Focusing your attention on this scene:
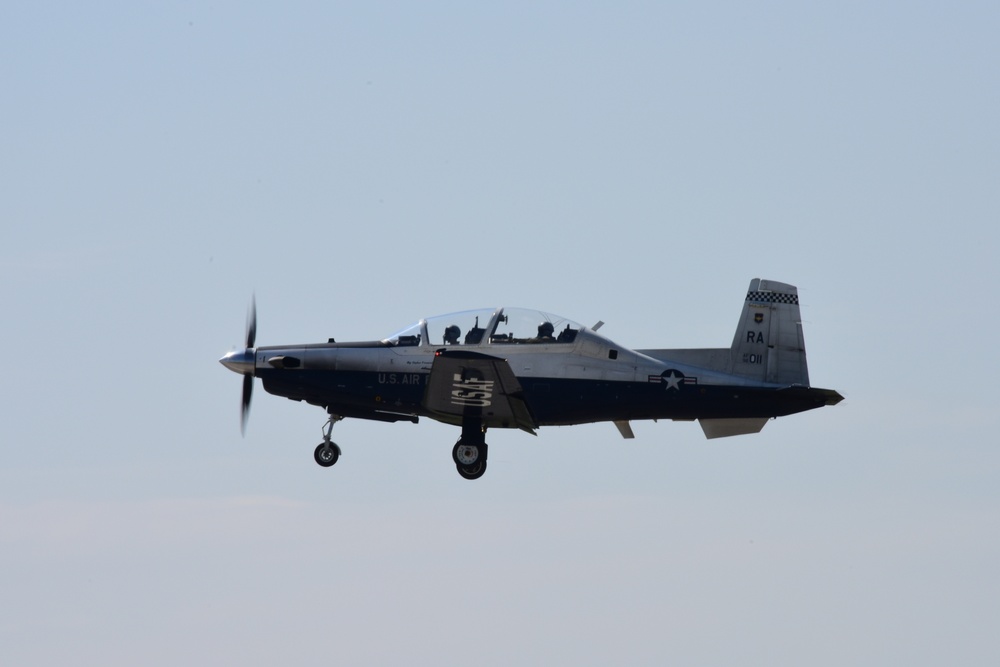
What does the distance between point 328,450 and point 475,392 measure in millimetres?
3278

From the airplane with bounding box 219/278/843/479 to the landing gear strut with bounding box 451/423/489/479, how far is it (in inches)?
0.9

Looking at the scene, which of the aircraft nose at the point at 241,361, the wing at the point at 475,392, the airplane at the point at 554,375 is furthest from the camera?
the aircraft nose at the point at 241,361

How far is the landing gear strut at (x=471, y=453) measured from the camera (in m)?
23.0

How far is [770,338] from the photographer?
930 inches

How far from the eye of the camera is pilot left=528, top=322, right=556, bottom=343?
23062mm

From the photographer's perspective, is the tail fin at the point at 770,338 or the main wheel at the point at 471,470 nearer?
the main wheel at the point at 471,470

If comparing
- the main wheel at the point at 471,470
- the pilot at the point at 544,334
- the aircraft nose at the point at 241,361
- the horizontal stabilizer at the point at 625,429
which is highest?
the pilot at the point at 544,334

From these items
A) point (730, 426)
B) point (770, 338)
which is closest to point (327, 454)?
point (730, 426)

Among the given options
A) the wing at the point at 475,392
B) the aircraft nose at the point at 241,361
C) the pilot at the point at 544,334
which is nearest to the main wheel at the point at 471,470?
the wing at the point at 475,392

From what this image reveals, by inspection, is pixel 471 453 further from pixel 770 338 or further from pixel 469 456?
pixel 770 338

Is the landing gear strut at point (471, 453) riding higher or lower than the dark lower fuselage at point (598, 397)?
lower

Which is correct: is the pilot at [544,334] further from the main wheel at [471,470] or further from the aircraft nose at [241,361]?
the aircraft nose at [241,361]

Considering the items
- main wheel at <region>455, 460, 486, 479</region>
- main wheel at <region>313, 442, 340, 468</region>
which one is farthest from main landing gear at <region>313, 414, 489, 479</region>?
main wheel at <region>313, 442, 340, 468</region>

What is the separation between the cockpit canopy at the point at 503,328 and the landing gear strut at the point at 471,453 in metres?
1.42
